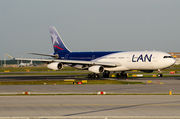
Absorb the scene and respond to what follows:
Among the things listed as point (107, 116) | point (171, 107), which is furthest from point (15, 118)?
point (171, 107)

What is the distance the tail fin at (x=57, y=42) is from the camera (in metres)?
63.9

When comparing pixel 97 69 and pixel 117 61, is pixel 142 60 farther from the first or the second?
pixel 97 69

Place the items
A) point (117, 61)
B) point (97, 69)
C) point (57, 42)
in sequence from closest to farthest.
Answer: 1. point (97, 69)
2. point (117, 61)
3. point (57, 42)

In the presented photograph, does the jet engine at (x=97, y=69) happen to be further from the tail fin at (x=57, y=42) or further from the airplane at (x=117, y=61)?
the tail fin at (x=57, y=42)

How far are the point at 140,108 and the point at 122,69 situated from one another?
3651 cm

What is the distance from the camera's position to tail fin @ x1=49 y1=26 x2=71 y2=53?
63938 mm

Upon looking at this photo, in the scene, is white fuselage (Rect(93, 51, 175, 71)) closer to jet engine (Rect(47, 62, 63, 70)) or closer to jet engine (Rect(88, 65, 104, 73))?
jet engine (Rect(88, 65, 104, 73))

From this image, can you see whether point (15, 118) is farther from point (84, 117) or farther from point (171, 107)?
point (171, 107)

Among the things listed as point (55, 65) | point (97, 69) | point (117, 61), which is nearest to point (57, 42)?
point (55, 65)

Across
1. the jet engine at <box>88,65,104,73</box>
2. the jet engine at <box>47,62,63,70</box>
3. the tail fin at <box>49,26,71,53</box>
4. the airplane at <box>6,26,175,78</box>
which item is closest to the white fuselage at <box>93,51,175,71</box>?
the airplane at <box>6,26,175,78</box>

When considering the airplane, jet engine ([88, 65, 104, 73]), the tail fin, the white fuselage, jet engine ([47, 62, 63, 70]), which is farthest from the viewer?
the tail fin

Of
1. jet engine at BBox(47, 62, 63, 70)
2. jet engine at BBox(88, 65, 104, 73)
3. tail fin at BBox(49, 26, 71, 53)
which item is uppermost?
tail fin at BBox(49, 26, 71, 53)

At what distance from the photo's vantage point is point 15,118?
13.6 m

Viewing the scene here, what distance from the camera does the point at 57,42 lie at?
2537 inches
